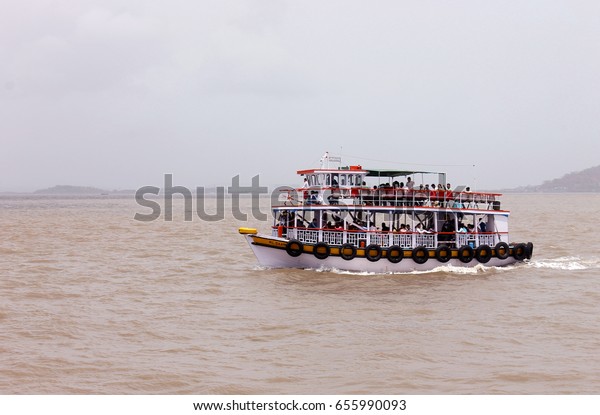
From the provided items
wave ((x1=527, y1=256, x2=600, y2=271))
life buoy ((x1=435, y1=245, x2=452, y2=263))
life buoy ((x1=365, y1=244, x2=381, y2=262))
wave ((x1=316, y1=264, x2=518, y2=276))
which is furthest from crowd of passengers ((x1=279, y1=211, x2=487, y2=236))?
wave ((x1=527, y1=256, x2=600, y2=271))

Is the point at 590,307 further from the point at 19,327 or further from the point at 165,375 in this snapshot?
the point at 19,327

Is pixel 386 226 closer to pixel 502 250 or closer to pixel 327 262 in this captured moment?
pixel 327 262

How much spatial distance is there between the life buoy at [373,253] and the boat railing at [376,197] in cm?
190

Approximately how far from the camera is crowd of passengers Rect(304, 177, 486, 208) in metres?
27.2

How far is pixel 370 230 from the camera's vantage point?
27.3m

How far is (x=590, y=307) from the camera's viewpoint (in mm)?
21328

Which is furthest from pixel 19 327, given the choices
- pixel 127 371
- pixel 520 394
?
pixel 520 394

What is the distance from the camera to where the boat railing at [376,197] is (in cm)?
2722

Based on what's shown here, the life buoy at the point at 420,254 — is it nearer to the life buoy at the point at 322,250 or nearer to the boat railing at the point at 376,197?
the boat railing at the point at 376,197

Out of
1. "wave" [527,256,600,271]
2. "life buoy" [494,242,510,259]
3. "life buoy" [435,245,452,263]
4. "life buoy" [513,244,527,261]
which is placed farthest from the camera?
"wave" [527,256,600,271]

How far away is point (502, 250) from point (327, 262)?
803 centimetres

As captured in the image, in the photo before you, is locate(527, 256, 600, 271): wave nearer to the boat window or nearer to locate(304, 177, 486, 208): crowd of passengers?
locate(304, 177, 486, 208): crowd of passengers

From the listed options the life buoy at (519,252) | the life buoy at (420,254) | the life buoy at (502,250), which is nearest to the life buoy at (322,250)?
the life buoy at (420,254)

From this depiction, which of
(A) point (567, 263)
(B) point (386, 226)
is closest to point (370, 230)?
(B) point (386, 226)
